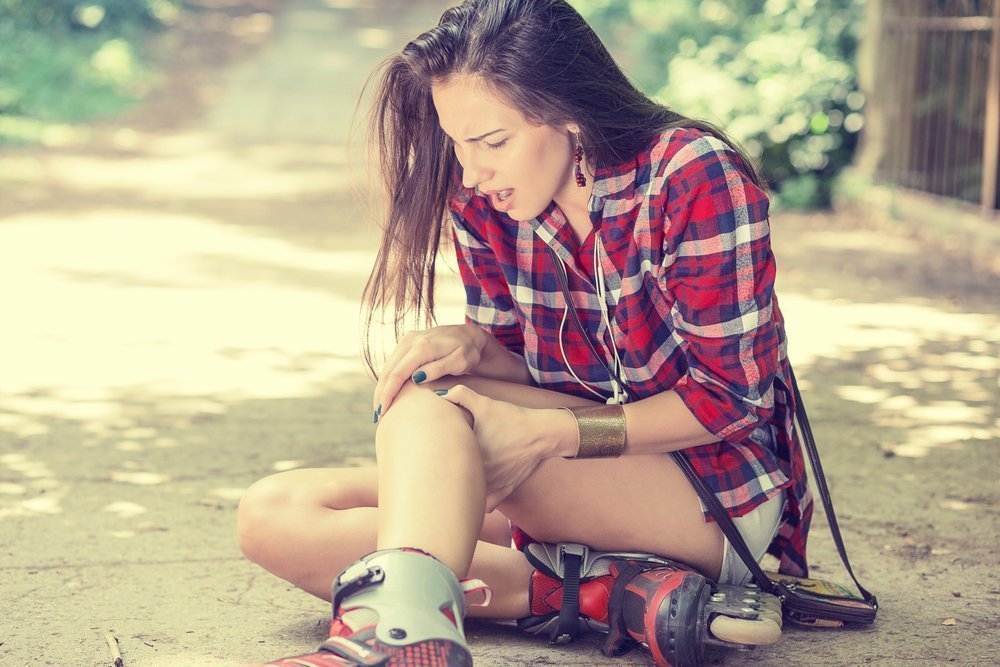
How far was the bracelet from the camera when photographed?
8.21 ft

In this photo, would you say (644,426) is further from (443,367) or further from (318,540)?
(318,540)

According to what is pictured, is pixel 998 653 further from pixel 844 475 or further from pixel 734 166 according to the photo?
pixel 844 475

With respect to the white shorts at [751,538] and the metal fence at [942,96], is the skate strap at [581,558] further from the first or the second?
the metal fence at [942,96]

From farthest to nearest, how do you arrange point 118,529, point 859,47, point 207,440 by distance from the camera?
point 859,47 → point 207,440 → point 118,529

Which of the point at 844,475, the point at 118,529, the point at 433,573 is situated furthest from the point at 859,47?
the point at 433,573

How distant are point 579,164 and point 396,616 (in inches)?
39.6

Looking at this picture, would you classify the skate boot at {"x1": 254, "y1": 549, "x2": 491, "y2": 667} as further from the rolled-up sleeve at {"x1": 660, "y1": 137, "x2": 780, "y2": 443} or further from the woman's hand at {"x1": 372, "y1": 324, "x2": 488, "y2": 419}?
the rolled-up sleeve at {"x1": 660, "y1": 137, "x2": 780, "y2": 443}

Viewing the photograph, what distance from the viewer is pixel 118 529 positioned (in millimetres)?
3494

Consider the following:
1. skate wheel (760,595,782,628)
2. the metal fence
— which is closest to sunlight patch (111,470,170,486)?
skate wheel (760,595,782,628)

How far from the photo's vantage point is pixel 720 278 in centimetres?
244

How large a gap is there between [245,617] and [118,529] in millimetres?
783

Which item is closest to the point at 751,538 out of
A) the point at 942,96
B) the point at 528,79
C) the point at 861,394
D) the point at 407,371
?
the point at 407,371

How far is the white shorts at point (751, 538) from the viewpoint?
2623mm

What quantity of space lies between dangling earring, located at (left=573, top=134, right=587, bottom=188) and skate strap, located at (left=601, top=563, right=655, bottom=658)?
29.4 inches
